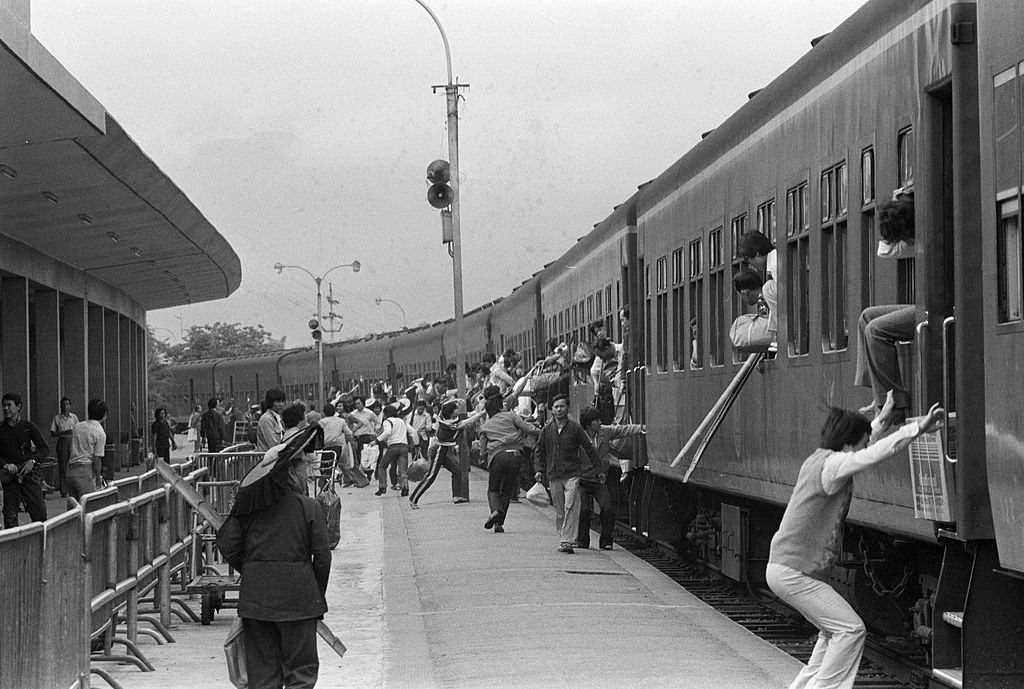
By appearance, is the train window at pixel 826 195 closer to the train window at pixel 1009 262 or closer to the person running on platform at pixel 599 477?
the train window at pixel 1009 262

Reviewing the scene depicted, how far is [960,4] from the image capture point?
7980 mm

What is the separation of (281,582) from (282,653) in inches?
16.4

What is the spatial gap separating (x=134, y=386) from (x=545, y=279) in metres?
20.9

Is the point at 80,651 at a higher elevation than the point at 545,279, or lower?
lower

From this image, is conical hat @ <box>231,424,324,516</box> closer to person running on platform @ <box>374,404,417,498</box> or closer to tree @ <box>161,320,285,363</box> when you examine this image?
person running on platform @ <box>374,404,417,498</box>

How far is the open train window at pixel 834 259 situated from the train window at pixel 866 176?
31cm

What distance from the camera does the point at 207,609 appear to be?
45.3 feet

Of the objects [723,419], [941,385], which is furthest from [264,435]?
[941,385]

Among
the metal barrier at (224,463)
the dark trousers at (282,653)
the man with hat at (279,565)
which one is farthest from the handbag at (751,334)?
the metal barrier at (224,463)

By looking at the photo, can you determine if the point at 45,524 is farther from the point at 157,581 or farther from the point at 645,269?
the point at 645,269

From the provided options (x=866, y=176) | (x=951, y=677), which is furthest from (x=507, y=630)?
(x=951, y=677)

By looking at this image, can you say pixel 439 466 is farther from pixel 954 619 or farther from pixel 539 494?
pixel 954 619

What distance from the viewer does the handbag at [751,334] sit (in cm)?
1198

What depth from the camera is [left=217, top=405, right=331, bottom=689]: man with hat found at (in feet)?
27.4
